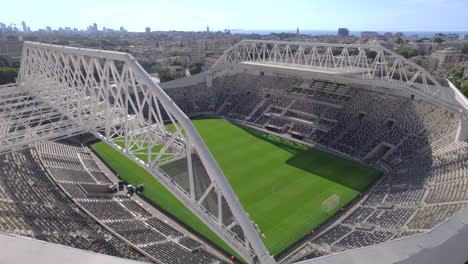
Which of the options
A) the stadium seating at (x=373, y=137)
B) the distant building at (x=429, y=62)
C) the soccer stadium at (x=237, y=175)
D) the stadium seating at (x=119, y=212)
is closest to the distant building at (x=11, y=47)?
the stadium seating at (x=373, y=137)

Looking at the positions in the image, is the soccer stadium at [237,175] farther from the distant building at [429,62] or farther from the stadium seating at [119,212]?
the distant building at [429,62]

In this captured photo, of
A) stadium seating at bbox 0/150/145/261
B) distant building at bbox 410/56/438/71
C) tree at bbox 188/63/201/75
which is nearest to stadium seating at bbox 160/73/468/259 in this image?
stadium seating at bbox 0/150/145/261

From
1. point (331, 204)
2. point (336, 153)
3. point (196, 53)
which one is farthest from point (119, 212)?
point (196, 53)

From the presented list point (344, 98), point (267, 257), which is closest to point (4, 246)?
point (267, 257)

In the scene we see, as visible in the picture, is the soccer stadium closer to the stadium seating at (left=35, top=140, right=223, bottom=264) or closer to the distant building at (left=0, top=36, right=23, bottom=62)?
the stadium seating at (left=35, top=140, right=223, bottom=264)

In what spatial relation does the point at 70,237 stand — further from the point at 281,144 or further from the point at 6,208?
the point at 281,144

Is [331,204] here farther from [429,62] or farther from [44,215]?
[429,62]
